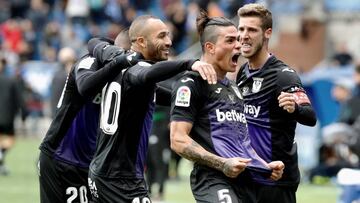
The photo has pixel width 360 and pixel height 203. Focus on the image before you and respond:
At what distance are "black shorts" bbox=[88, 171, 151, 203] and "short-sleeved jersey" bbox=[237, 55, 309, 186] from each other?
1.22m

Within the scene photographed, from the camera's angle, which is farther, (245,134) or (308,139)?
(308,139)

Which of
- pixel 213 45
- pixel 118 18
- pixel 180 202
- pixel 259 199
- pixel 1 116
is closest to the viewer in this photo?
pixel 213 45

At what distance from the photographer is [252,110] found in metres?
10.3

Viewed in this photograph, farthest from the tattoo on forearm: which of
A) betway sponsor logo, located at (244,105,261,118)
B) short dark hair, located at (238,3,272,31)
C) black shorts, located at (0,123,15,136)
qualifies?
black shorts, located at (0,123,15,136)

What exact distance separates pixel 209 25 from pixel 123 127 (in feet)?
3.76

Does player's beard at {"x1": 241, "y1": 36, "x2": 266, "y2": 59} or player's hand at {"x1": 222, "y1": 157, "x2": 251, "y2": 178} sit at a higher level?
player's beard at {"x1": 241, "y1": 36, "x2": 266, "y2": 59}

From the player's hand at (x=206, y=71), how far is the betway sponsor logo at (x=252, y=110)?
1.53 metres

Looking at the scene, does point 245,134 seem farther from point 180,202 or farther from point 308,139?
point 308,139

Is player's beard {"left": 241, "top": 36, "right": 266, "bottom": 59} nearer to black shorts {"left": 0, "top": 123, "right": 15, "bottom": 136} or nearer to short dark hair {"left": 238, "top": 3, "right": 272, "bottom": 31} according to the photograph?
short dark hair {"left": 238, "top": 3, "right": 272, "bottom": 31}

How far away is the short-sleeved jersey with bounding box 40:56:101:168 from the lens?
10.5m

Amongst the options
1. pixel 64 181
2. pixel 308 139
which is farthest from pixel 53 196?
pixel 308 139

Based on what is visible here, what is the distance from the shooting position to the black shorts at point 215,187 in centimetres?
934

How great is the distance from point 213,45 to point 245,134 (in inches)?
31.9

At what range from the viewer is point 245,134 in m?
9.59
